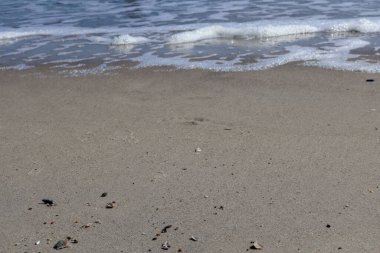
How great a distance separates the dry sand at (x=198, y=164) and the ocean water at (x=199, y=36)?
897 millimetres

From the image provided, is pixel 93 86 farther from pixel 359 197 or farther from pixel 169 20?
pixel 169 20

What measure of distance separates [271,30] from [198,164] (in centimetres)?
468

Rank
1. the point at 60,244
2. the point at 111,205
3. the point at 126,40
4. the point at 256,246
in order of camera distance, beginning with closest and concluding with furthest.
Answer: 1. the point at 256,246
2. the point at 60,244
3. the point at 111,205
4. the point at 126,40

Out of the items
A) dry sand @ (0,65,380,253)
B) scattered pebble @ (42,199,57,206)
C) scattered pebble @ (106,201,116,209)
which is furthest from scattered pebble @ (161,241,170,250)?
scattered pebble @ (42,199,57,206)

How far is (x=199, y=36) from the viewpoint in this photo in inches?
312

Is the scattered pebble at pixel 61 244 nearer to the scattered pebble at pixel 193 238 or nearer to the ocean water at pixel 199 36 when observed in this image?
the scattered pebble at pixel 193 238

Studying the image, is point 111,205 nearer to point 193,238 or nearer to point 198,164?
point 193,238

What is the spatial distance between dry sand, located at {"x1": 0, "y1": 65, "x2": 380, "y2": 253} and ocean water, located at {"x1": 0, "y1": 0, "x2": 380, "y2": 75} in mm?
897

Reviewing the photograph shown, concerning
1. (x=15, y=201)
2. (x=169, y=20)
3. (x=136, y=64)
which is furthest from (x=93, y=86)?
(x=169, y=20)

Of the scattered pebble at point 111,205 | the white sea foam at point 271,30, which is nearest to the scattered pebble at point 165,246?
the scattered pebble at point 111,205

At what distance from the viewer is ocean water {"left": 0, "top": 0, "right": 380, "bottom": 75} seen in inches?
257

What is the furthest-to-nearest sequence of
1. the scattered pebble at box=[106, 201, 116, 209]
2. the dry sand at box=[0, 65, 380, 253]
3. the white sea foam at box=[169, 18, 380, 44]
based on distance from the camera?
the white sea foam at box=[169, 18, 380, 44], the scattered pebble at box=[106, 201, 116, 209], the dry sand at box=[0, 65, 380, 253]

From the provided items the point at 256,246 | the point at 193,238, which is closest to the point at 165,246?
the point at 193,238

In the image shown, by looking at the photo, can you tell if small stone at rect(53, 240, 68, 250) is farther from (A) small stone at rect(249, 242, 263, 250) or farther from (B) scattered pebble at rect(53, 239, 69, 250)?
(A) small stone at rect(249, 242, 263, 250)
